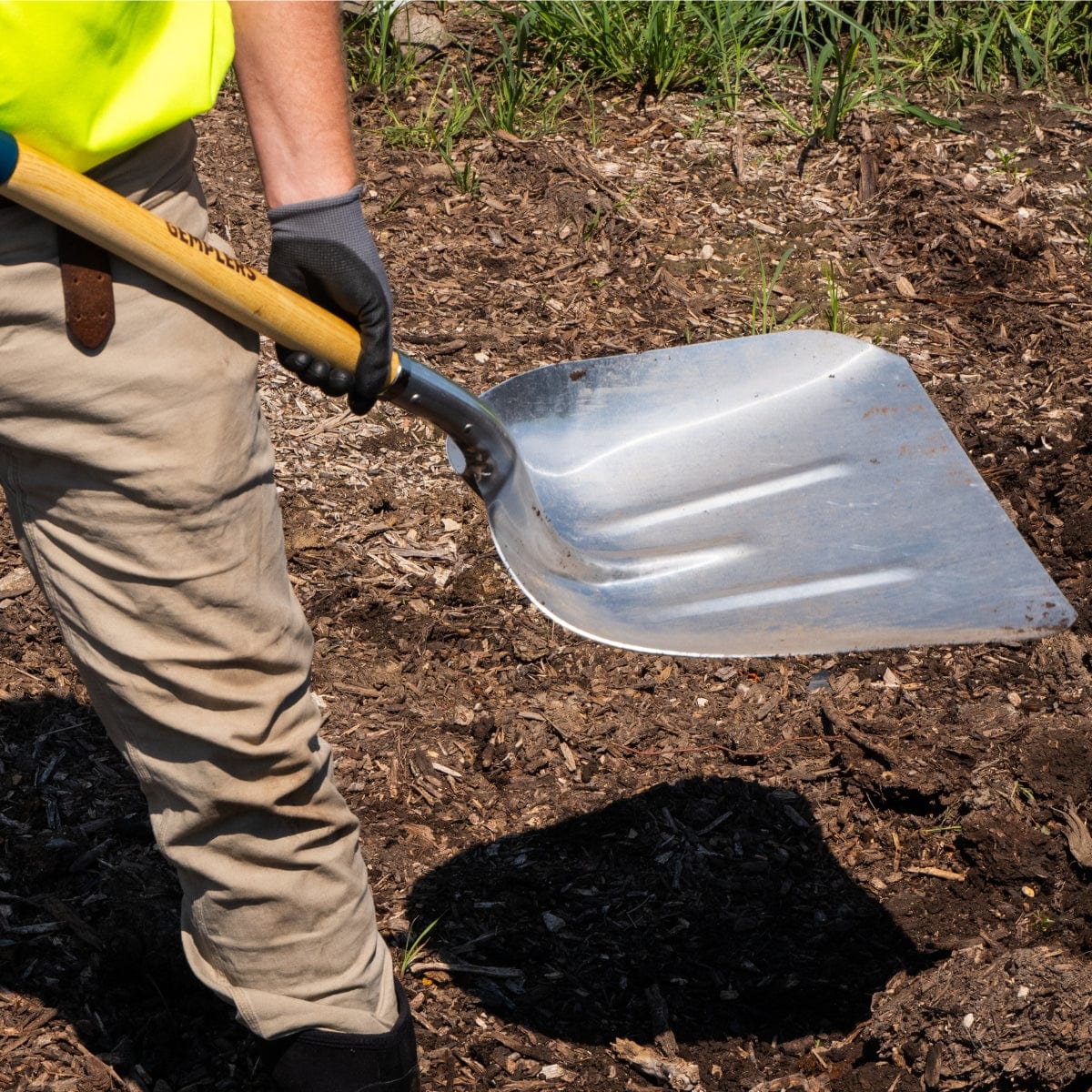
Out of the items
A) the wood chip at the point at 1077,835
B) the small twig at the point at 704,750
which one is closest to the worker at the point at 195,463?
the small twig at the point at 704,750

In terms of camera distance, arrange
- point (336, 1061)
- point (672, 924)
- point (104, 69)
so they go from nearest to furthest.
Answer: point (104, 69), point (336, 1061), point (672, 924)

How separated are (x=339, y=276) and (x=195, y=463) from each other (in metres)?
0.30

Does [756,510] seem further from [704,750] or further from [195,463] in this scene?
[195,463]

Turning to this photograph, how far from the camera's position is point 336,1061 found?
1.68 m

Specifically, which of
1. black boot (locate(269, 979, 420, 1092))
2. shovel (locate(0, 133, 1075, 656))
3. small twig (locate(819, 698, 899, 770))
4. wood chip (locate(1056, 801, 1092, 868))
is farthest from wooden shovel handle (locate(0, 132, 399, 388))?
wood chip (locate(1056, 801, 1092, 868))

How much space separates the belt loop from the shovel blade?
75 centimetres

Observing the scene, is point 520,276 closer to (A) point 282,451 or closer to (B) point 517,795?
(A) point 282,451

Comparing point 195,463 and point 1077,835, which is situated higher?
point 195,463

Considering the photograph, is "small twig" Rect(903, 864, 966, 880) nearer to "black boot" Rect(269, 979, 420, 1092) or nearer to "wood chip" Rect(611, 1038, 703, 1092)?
"wood chip" Rect(611, 1038, 703, 1092)

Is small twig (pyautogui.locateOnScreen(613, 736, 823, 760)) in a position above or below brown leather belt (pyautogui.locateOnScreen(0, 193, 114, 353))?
below

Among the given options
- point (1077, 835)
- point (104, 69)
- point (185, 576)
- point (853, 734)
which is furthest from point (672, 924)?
point (104, 69)

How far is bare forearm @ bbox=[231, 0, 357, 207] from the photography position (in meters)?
1.37

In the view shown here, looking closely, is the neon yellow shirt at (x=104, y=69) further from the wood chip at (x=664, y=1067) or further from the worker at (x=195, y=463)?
the wood chip at (x=664, y=1067)

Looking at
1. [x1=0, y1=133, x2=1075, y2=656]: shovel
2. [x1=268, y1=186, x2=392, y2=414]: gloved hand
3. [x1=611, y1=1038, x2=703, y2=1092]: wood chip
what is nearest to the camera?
[x1=268, y1=186, x2=392, y2=414]: gloved hand
